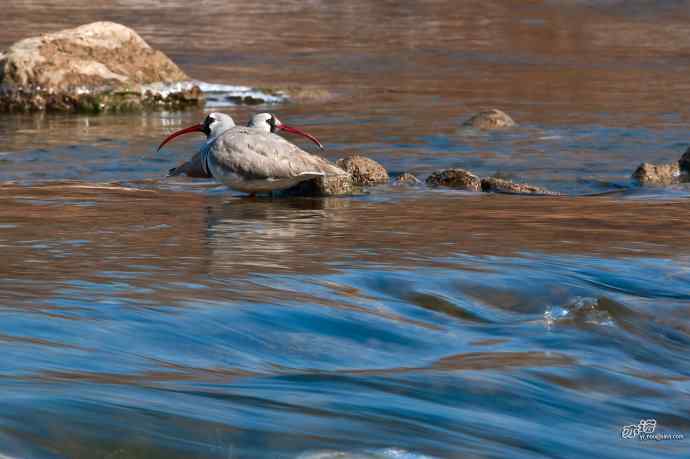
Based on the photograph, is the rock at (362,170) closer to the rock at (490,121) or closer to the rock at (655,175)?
the rock at (655,175)

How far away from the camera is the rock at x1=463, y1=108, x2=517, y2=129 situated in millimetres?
16109

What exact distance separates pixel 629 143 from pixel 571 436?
1045 cm

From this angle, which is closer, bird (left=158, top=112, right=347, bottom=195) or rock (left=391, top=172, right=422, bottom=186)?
bird (left=158, top=112, right=347, bottom=195)

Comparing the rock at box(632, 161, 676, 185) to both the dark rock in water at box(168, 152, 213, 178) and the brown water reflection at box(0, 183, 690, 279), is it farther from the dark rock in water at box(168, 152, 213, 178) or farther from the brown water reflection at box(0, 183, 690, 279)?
the dark rock in water at box(168, 152, 213, 178)

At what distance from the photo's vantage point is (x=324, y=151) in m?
14.7

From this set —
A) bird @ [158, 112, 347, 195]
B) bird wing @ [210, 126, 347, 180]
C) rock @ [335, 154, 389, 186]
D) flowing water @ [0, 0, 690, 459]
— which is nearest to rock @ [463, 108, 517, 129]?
flowing water @ [0, 0, 690, 459]

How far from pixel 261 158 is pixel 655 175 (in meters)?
3.64

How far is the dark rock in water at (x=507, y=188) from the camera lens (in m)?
11.4

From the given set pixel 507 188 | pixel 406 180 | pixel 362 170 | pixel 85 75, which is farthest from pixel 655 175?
pixel 85 75

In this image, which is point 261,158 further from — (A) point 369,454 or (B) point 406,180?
(A) point 369,454

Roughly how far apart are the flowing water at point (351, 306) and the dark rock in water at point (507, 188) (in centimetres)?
26

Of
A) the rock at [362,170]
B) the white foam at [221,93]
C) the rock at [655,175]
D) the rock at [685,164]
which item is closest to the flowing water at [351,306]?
the rock at [655,175]

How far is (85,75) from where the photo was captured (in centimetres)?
1964

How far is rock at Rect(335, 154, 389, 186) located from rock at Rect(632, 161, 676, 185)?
2.26 m
